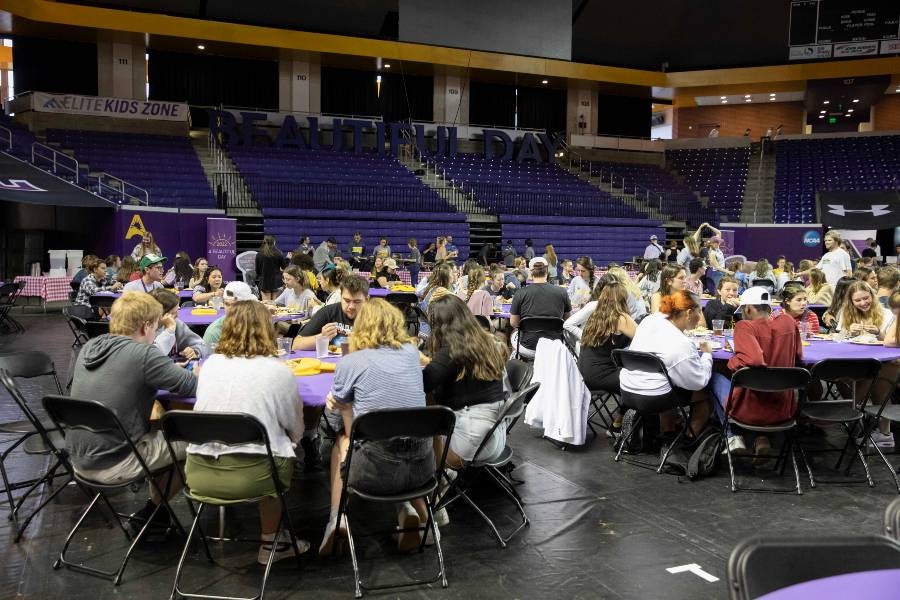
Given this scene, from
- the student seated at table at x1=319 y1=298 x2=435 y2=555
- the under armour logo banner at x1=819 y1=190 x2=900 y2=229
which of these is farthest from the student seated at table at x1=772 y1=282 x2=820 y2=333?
the under armour logo banner at x1=819 y1=190 x2=900 y2=229

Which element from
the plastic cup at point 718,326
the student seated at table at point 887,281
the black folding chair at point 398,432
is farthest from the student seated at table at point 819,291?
the black folding chair at point 398,432

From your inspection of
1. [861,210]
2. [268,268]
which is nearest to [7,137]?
[268,268]

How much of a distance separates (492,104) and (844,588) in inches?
1086

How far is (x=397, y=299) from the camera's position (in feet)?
31.1

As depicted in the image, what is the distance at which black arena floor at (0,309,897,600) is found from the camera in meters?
3.32

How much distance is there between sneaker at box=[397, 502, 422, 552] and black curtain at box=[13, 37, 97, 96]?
23074 mm

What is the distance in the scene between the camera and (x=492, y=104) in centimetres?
2772

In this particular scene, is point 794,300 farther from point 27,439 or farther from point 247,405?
point 27,439

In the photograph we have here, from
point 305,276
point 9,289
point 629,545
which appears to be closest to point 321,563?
point 629,545

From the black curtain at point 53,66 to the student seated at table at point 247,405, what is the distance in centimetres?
2262

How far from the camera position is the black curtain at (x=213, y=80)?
23562mm

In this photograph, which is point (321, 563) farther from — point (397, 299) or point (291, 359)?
point (397, 299)

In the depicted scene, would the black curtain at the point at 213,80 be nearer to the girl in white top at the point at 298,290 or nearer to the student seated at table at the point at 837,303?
the girl in white top at the point at 298,290

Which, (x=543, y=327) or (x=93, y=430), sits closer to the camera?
(x=93, y=430)
